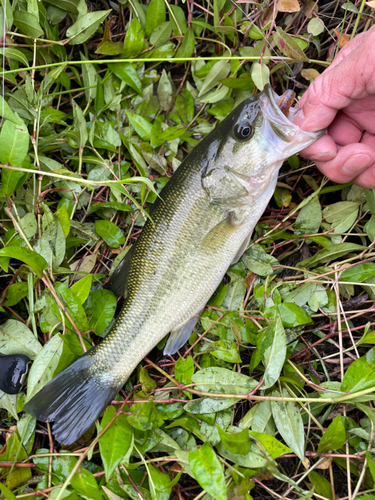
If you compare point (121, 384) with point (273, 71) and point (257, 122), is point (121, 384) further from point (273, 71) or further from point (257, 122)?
point (273, 71)

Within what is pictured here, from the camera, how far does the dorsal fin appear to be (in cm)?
240

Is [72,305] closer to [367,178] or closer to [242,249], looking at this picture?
[242,249]

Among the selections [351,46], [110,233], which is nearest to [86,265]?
[110,233]

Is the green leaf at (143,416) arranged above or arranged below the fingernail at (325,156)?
below

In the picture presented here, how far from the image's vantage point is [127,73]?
101 inches

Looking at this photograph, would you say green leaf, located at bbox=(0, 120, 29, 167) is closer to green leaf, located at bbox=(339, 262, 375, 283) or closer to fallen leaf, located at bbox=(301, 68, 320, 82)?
fallen leaf, located at bbox=(301, 68, 320, 82)

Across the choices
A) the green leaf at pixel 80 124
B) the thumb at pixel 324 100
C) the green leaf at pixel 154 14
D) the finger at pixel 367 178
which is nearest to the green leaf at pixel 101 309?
the green leaf at pixel 80 124

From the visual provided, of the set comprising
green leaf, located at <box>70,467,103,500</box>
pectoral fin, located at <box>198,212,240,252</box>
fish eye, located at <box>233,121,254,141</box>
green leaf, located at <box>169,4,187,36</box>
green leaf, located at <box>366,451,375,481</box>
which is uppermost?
green leaf, located at <box>169,4,187,36</box>

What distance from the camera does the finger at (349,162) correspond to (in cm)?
207

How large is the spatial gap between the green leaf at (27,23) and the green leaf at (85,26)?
0.21 meters

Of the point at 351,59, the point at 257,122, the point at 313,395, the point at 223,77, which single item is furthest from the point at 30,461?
the point at 351,59


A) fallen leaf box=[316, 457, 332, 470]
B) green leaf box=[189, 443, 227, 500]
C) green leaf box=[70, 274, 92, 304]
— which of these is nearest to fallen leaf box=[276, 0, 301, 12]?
green leaf box=[70, 274, 92, 304]

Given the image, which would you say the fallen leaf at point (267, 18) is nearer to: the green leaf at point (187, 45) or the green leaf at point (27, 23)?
the green leaf at point (187, 45)

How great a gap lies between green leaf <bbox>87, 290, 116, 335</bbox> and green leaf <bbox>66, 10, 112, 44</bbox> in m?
1.73
